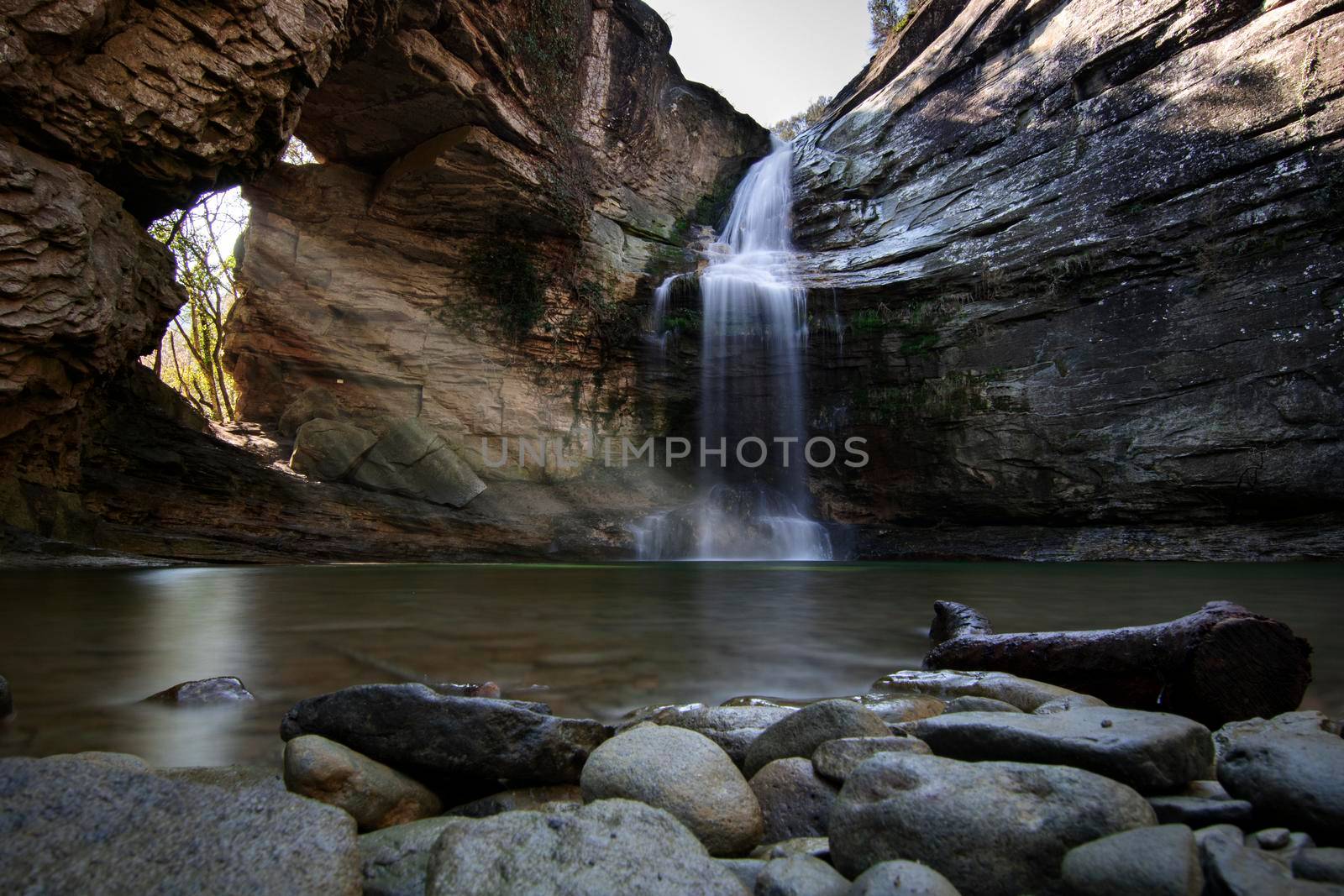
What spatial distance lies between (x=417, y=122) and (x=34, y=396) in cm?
709

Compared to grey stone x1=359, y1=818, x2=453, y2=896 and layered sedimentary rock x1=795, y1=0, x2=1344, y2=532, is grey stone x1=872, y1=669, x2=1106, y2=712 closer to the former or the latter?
grey stone x1=359, y1=818, x2=453, y2=896

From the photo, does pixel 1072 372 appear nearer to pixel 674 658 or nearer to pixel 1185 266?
pixel 1185 266

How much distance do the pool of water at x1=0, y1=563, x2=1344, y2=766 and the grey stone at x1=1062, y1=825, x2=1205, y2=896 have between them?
6.32 ft

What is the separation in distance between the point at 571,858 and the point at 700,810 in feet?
1.58

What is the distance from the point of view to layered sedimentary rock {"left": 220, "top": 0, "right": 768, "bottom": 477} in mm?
11438

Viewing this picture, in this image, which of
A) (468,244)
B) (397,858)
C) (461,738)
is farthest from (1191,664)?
(468,244)

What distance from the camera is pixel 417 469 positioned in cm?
1268

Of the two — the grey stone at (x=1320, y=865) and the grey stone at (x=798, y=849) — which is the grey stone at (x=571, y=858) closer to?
the grey stone at (x=798, y=849)

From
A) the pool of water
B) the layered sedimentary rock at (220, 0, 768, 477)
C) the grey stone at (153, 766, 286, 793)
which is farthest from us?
the layered sedimentary rock at (220, 0, 768, 477)

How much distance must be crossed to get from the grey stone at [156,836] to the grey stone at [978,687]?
2.44m

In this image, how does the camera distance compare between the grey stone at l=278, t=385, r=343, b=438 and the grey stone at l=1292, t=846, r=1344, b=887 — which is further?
the grey stone at l=278, t=385, r=343, b=438

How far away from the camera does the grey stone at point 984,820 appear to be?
1.29 m

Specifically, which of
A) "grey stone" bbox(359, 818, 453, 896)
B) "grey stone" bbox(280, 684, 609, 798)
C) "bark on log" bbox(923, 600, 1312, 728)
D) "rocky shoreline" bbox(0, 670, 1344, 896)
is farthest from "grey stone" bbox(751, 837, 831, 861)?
"bark on log" bbox(923, 600, 1312, 728)

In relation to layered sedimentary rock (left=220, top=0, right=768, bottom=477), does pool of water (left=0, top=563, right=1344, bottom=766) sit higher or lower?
lower
